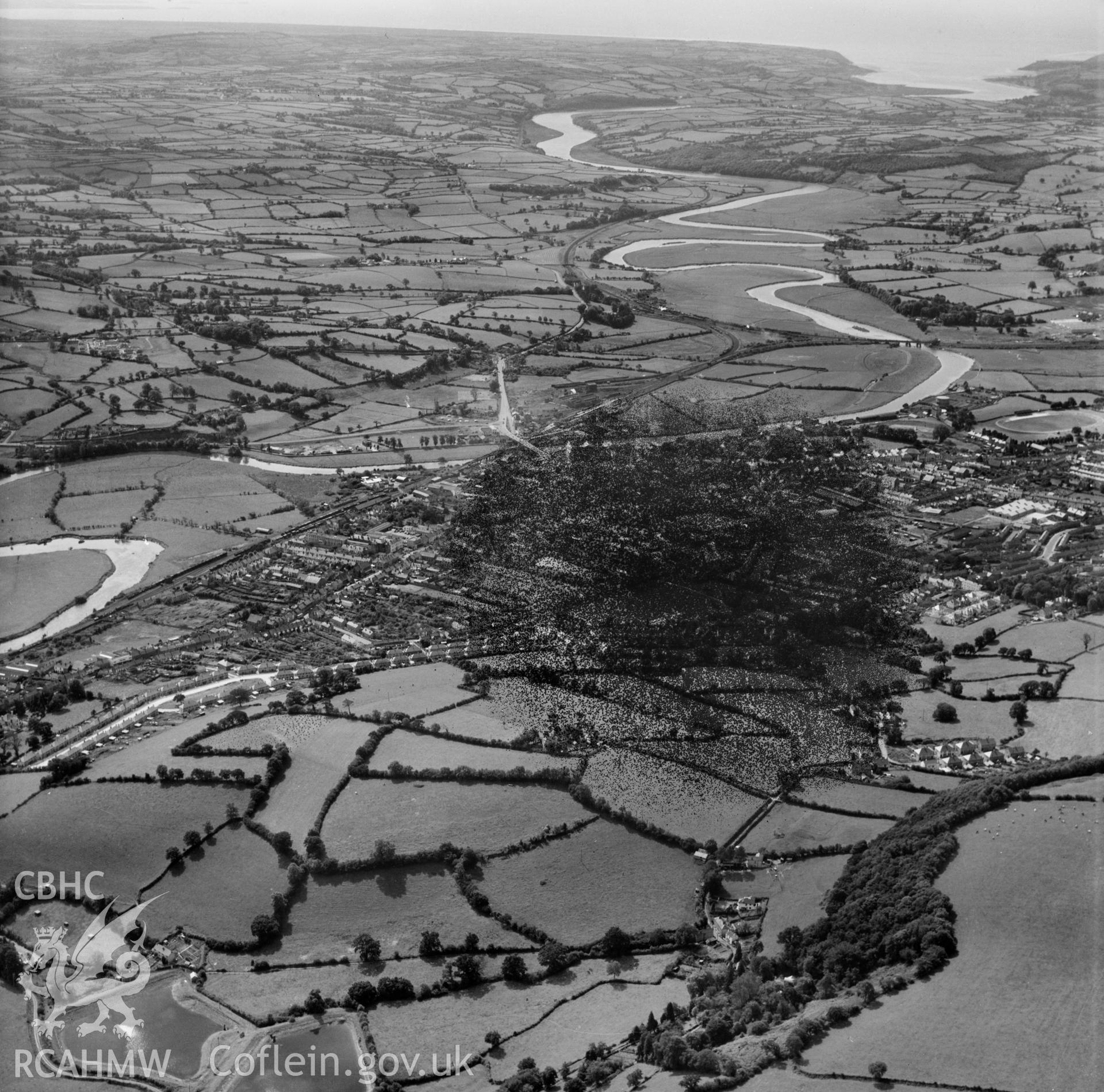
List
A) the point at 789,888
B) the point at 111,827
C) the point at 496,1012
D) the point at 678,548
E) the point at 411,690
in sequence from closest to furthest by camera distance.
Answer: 1. the point at 496,1012
2. the point at 789,888
3. the point at 111,827
4. the point at 411,690
5. the point at 678,548

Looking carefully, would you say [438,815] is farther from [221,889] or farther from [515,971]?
[515,971]

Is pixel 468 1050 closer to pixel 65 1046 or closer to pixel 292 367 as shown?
pixel 65 1046

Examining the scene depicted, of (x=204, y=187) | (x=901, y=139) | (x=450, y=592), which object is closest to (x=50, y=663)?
(x=450, y=592)

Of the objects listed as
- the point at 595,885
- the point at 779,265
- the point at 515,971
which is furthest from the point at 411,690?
the point at 779,265

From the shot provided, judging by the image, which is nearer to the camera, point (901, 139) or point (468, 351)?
point (468, 351)

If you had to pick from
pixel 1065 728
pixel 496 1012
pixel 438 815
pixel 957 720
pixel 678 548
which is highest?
pixel 678 548

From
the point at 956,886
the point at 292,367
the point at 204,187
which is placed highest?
the point at 204,187

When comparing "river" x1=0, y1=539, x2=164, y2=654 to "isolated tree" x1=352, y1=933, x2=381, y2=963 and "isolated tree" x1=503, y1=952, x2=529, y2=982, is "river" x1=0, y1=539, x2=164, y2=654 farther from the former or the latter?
"isolated tree" x1=503, y1=952, x2=529, y2=982
